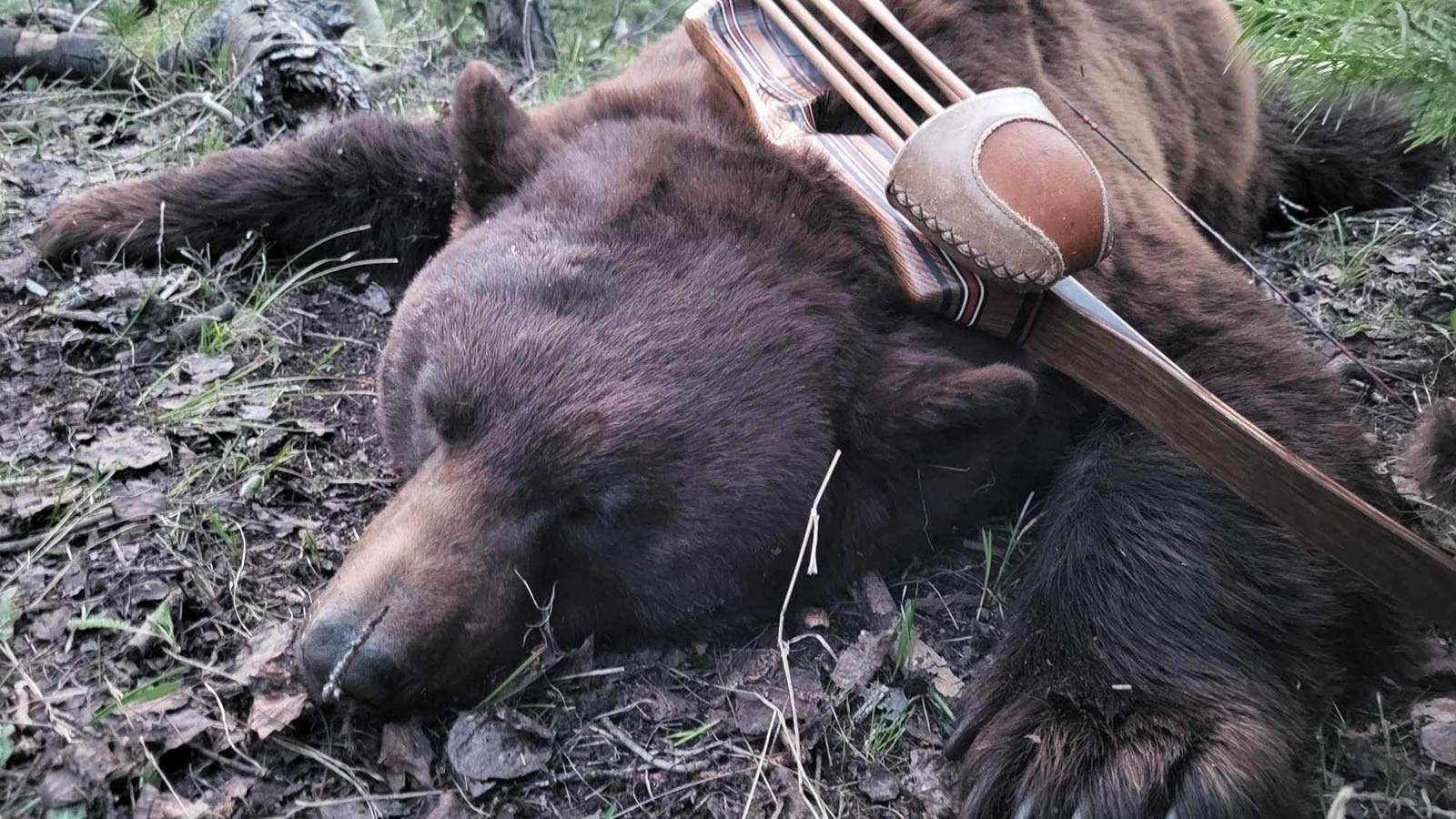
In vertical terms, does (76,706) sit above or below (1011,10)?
below

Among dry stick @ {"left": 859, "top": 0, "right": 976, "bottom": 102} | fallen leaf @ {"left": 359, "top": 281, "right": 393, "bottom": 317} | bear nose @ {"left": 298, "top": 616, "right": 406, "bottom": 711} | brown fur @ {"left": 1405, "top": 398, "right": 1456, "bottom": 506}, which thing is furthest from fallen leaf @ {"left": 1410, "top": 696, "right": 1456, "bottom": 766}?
fallen leaf @ {"left": 359, "top": 281, "right": 393, "bottom": 317}

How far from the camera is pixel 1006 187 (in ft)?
5.62

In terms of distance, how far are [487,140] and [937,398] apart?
125 centimetres

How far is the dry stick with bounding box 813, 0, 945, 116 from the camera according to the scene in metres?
2.02

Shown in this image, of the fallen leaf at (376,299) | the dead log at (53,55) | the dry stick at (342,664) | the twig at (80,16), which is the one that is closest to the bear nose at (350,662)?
the dry stick at (342,664)

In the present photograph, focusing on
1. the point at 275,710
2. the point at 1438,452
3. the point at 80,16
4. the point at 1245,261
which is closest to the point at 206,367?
the point at 275,710

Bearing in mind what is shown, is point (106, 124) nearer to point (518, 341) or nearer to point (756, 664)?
point (518, 341)

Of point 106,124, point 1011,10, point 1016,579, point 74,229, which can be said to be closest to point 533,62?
point 106,124

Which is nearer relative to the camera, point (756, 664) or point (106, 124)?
point (756, 664)

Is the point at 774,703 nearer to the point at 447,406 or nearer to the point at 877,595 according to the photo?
the point at 877,595

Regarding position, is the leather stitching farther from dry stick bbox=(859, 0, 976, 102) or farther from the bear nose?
the bear nose

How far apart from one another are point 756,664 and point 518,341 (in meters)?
0.82

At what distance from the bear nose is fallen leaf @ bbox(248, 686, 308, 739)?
0.08 m

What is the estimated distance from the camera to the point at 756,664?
7.09 feet
